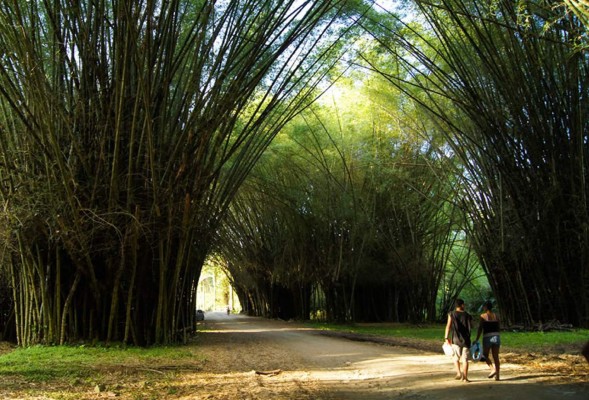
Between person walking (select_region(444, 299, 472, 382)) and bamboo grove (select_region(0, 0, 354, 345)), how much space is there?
389cm

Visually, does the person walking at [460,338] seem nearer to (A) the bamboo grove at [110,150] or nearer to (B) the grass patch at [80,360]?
(B) the grass patch at [80,360]

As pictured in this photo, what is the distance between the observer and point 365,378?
16.8ft

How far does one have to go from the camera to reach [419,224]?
14273mm

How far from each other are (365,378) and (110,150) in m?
4.27

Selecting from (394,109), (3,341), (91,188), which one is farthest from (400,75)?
(3,341)

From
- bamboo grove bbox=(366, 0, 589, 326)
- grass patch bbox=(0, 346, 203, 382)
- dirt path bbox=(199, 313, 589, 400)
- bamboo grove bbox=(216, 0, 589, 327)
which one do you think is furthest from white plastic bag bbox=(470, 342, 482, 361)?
bamboo grove bbox=(366, 0, 589, 326)

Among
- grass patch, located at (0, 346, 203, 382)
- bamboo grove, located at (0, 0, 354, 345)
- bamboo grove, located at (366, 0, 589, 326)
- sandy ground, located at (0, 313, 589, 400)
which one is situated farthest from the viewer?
bamboo grove, located at (366, 0, 589, 326)

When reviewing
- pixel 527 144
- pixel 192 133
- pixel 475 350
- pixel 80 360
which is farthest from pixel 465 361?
pixel 527 144

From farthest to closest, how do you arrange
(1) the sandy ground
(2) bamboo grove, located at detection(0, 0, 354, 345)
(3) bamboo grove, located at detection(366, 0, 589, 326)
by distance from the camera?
1. (3) bamboo grove, located at detection(366, 0, 589, 326)
2. (2) bamboo grove, located at detection(0, 0, 354, 345)
3. (1) the sandy ground

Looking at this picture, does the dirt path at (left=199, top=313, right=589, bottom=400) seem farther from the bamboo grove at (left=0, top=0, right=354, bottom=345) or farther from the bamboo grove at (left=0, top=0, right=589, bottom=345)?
the bamboo grove at (left=0, top=0, right=589, bottom=345)

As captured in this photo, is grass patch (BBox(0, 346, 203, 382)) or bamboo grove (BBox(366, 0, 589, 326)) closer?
grass patch (BBox(0, 346, 203, 382))

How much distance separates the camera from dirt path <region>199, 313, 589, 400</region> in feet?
14.0

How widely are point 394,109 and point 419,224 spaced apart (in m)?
3.62

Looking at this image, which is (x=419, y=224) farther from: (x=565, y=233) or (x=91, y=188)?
(x=91, y=188)
